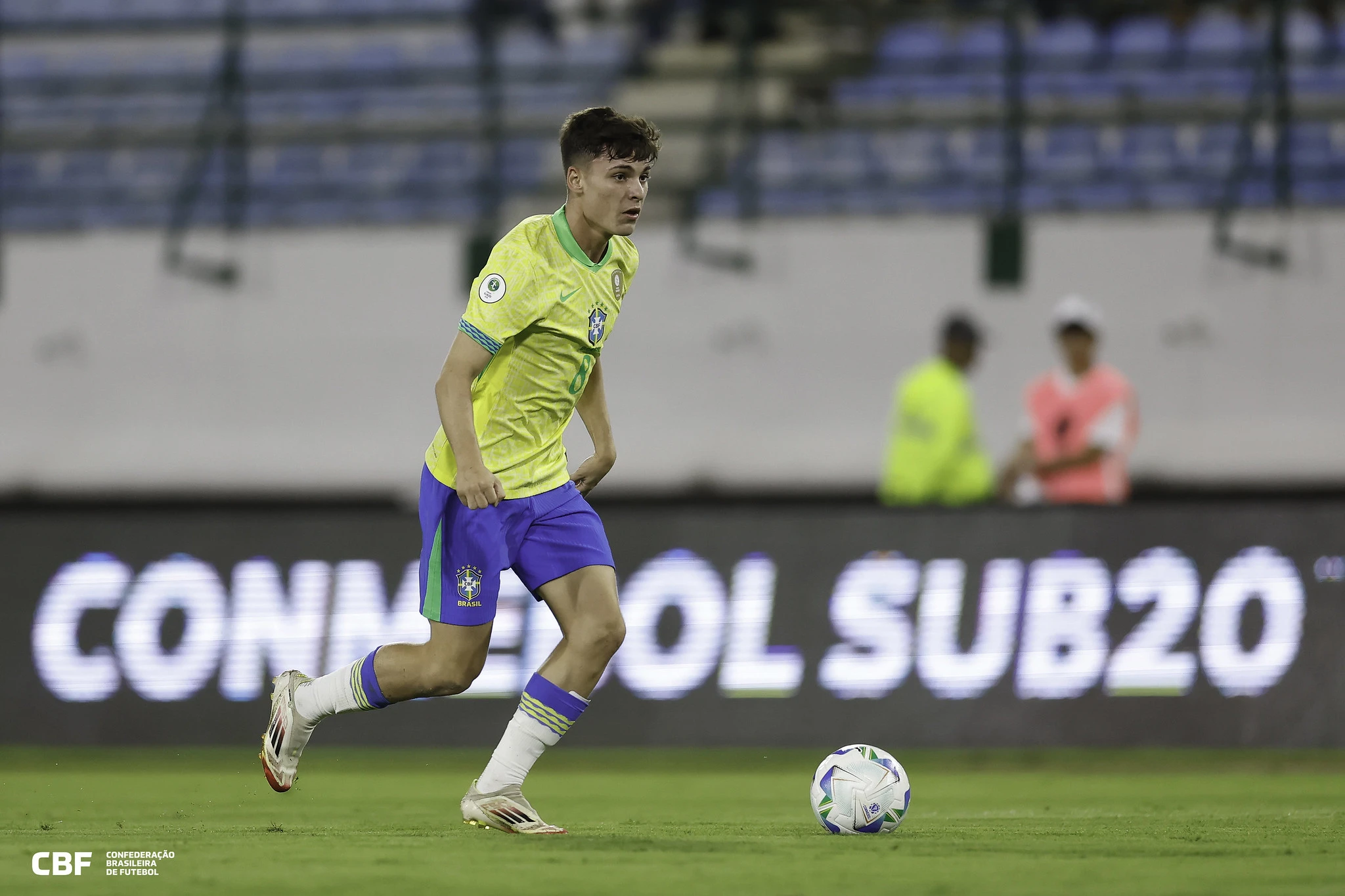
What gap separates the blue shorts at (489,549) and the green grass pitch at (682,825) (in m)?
0.67

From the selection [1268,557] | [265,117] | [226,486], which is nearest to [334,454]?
[226,486]

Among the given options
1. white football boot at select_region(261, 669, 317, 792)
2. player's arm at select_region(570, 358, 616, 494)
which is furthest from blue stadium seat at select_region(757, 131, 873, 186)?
white football boot at select_region(261, 669, 317, 792)

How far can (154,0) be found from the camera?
46.4ft

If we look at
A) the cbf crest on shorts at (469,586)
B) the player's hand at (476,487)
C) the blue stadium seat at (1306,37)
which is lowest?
the cbf crest on shorts at (469,586)

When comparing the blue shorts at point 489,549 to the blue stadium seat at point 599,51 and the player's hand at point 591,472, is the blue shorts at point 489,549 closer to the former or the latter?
the player's hand at point 591,472

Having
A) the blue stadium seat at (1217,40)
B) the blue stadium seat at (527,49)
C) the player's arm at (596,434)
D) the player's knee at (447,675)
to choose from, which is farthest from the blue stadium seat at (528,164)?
the player's knee at (447,675)

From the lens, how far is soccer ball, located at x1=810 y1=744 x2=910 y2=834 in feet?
17.3

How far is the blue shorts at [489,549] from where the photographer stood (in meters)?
5.20

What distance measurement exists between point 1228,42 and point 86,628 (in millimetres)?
8402

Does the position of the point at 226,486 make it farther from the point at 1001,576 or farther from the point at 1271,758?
the point at 1271,758

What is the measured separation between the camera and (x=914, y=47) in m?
13.1

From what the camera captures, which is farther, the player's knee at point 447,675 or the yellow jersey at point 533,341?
the player's knee at point 447,675

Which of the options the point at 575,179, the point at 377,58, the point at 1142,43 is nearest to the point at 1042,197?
Answer: the point at 1142,43

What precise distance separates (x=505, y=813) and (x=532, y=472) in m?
0.95
